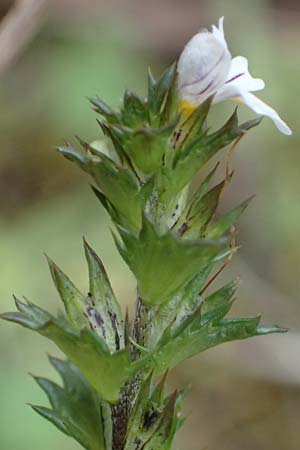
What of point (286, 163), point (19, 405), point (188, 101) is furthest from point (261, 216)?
point (188, 101)

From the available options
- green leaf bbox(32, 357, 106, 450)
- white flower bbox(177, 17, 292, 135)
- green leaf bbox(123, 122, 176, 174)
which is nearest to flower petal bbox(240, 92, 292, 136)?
white flower bbox(177, 17, 292, 135)

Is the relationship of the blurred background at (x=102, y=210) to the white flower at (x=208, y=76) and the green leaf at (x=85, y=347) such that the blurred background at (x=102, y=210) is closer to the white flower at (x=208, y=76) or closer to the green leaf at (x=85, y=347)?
the white flower at (x=208, y=76)

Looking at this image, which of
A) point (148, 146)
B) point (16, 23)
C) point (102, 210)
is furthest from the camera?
point (102, 210)

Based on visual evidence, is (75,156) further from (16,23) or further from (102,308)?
(16,23)

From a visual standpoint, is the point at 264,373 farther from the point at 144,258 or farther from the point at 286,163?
the point at 144,258

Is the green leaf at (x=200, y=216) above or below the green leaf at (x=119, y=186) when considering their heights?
below

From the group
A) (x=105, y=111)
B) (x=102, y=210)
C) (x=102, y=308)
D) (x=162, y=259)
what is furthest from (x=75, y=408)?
(x=102, y=210)

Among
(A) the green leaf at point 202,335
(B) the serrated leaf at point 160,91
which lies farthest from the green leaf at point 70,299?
(B) the serrated leaf at point 160,91
